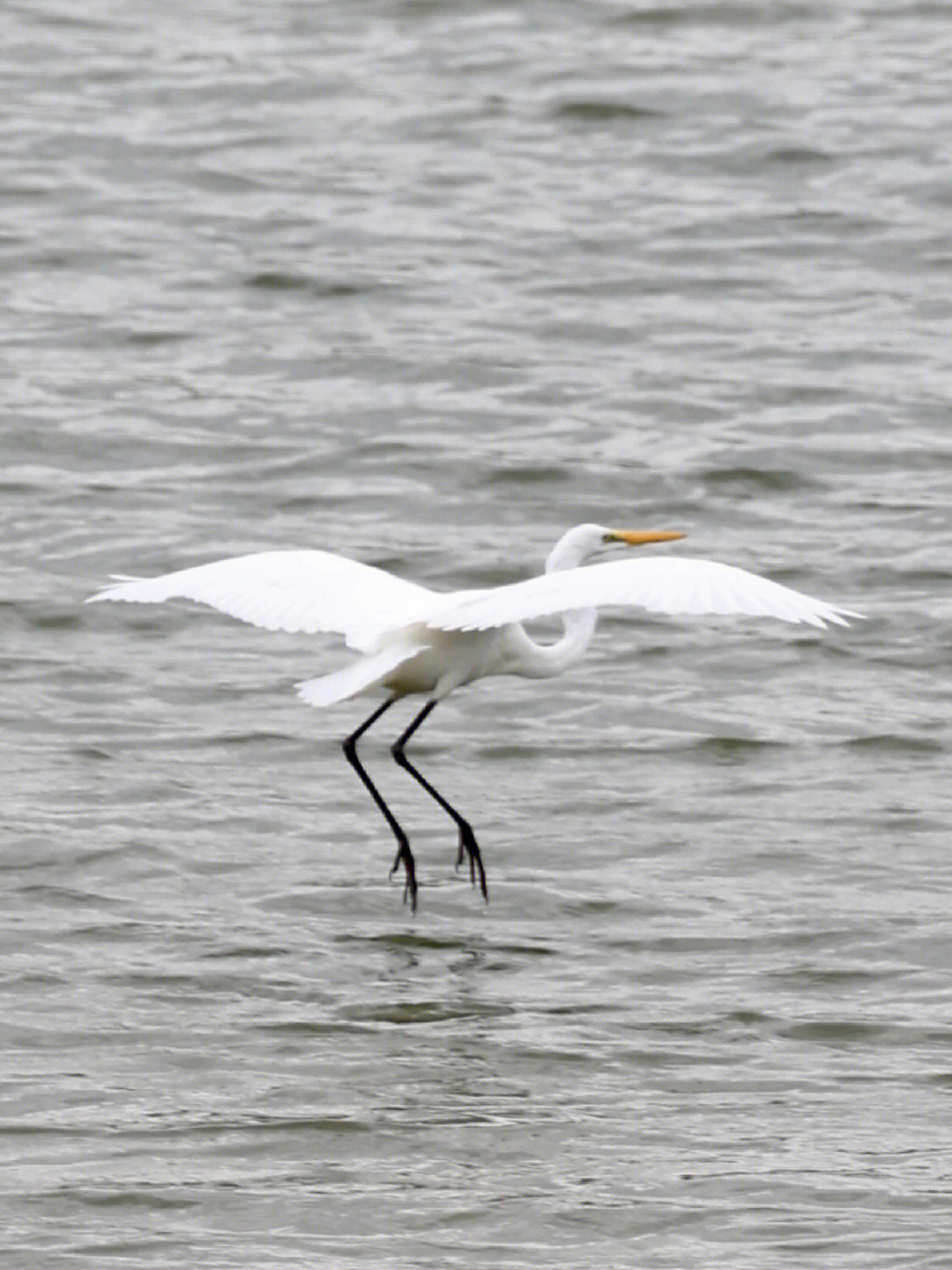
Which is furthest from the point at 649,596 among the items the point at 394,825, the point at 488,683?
the point at 488,683

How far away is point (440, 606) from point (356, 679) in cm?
→ 31

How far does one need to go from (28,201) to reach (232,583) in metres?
8.52

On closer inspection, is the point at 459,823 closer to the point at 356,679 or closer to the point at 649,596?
the point at 356,679

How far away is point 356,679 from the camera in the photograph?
8086 mm

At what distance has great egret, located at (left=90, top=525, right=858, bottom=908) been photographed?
7.40m

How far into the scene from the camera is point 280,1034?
24.6 feet

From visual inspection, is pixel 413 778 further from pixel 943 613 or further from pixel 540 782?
pixel 943 613

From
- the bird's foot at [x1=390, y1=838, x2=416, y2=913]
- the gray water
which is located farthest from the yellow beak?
the bird's foot at [x1=390, y1=838, x2=416, y2=913]

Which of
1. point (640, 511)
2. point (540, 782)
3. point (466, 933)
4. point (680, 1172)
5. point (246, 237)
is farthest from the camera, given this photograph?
point (246, 237)

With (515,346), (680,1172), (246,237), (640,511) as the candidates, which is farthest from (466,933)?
(246,237)

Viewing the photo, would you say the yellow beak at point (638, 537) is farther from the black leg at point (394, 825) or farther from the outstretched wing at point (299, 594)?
the black leg at point (394, 825)

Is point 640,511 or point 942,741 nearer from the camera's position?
point 942,741

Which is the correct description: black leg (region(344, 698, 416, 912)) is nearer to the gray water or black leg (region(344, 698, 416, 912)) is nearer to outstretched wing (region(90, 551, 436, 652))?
the gray water

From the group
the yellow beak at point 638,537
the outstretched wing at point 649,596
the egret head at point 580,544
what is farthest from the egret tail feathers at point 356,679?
the yellow beak at point 638,537
